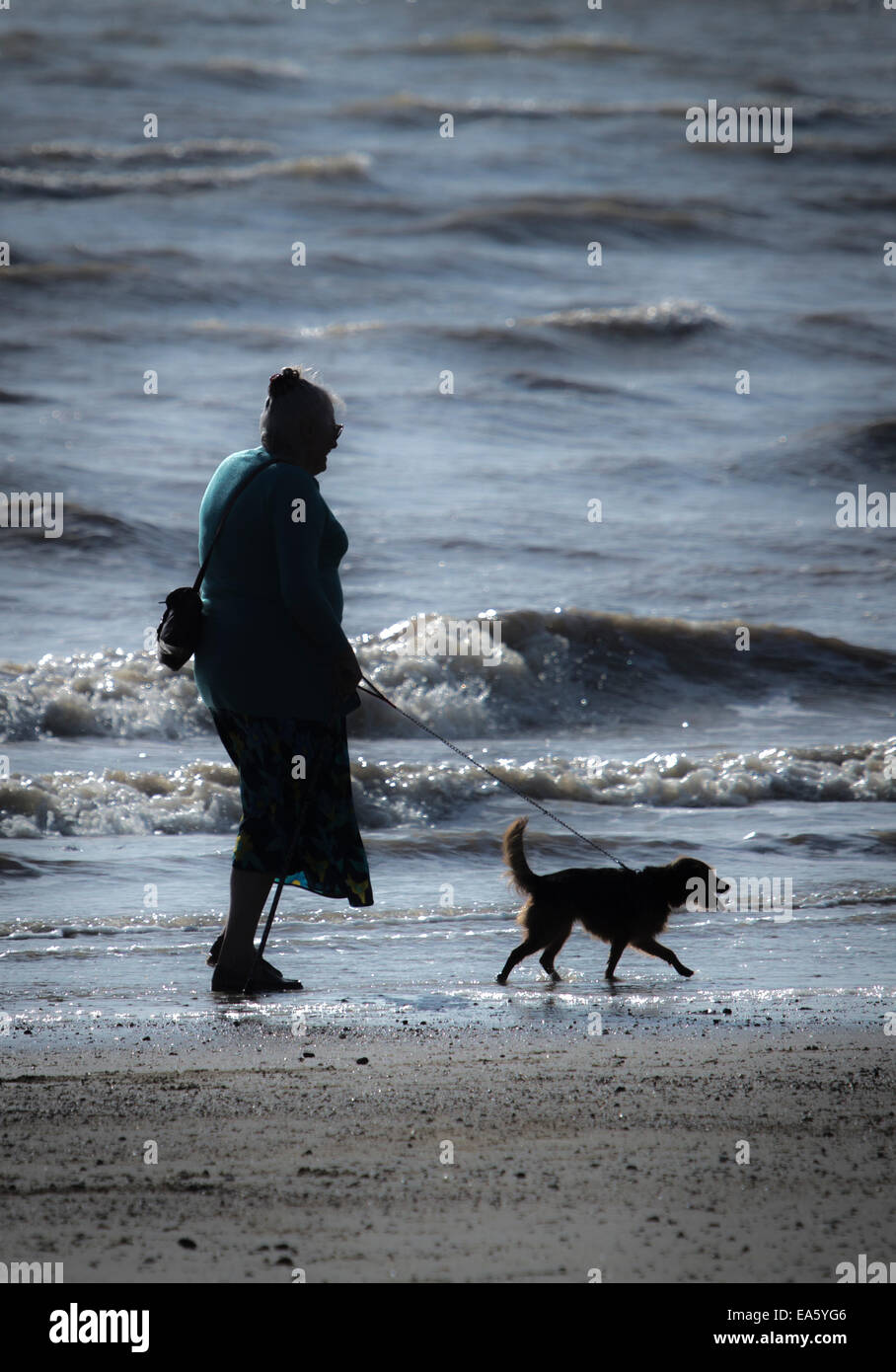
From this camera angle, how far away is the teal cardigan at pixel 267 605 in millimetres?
4629

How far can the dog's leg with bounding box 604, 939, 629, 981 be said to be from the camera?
213 inches

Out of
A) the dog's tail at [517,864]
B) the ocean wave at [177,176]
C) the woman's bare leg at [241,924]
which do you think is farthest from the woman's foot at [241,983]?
the ocean wave at [177,176]

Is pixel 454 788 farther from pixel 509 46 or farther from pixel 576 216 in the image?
pixel 509 46

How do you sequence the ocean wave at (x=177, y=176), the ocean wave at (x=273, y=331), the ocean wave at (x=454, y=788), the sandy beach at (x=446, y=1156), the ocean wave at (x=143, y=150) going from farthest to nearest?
the ocean wave at (x=143, y=150)
the ocean wave at (x=177, y=176)
the ocean wave at (x=273, y=331)
the ocean wave at (x=454, y=788)
the sandy beach at (x=446, y=1156)

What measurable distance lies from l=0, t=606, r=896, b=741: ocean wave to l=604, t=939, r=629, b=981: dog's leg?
4.87 m

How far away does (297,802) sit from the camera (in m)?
4.83

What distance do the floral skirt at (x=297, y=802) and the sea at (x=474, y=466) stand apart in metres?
0.42

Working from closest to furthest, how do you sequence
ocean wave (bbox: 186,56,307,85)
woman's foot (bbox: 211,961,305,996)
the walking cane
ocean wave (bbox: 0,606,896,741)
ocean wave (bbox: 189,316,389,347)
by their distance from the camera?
the walking cane < woman's foot (bbox: 211,961,305,996) < ocean wave (bbox: 0,606,896,741) < ocean wave (bbox: 189,316,389,347) < ocean wave (bbox: 186,56,307,85)

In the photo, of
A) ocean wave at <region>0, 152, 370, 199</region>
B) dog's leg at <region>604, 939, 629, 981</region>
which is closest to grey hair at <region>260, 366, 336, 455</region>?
dog's leg at <region>604, 939, 629, 981</region>

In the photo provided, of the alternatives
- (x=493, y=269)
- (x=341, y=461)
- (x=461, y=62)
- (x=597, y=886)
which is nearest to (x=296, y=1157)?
(x=597, y=886)

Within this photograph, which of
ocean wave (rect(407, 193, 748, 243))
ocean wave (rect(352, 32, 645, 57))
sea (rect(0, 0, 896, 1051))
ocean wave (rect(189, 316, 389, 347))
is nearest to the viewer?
sea (rect(0, 0, 896, 1051))

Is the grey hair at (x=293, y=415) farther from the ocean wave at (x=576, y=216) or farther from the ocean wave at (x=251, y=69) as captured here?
the ocean wave at (x=251, y=69)

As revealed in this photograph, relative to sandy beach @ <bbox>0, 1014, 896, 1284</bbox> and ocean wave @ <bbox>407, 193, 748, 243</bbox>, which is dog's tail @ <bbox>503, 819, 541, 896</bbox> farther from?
ocean wave @ <bbox>407, 193, 748, 243</bbox>
